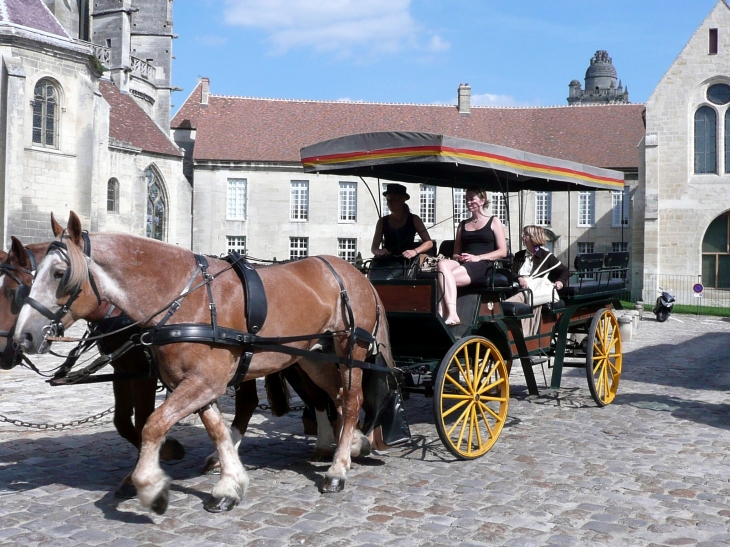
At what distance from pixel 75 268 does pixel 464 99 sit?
4273 cm

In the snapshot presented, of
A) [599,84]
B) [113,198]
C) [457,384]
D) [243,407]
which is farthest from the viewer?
[599,84]

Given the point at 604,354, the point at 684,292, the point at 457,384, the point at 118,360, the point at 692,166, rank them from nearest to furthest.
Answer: the point at 118,360 → the point at 457,384 → the point at 604,354 → the point at 684,292 → the point at 692,166

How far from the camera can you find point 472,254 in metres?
7.10

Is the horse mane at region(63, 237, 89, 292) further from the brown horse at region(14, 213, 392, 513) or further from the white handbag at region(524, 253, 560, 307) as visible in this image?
the white handbag at region(524, 253, 560, 307)

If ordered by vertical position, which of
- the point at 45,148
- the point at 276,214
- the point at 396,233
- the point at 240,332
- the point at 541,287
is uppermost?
the point at 45,148

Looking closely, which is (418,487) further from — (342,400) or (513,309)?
(513,309)

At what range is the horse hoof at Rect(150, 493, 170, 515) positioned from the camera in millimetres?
4340

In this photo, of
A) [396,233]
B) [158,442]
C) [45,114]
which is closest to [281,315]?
[158,442]

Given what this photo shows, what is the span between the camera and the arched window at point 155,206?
4016cm

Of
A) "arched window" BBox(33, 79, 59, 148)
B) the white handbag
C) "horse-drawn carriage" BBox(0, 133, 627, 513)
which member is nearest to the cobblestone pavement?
"horse-drawn carriage" BBox(0, 133, 627, 513)

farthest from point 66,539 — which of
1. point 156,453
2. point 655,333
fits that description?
point 655,333

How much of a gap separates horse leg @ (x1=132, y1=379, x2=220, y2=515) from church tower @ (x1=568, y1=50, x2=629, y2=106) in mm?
103146

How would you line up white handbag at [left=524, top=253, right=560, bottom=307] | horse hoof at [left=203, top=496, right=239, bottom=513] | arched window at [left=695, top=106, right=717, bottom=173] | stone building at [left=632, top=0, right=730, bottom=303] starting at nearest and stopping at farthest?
1. horse hoof at [left=203, top=496, right=239, bottom=513]
2. white handbag at [left=524, top=253, right=560, bottom=307]
3. stone building at [left=632, top=0, right=730, bottom=303]
4. arched window at [left=695, top=106, right=717, bottom=173]

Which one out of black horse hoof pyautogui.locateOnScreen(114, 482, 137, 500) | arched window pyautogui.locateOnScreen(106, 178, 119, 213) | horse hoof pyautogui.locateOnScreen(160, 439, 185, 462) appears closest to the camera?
black horse hoof pyautogui.locateOnScreen(114, 482, 137, 500)
